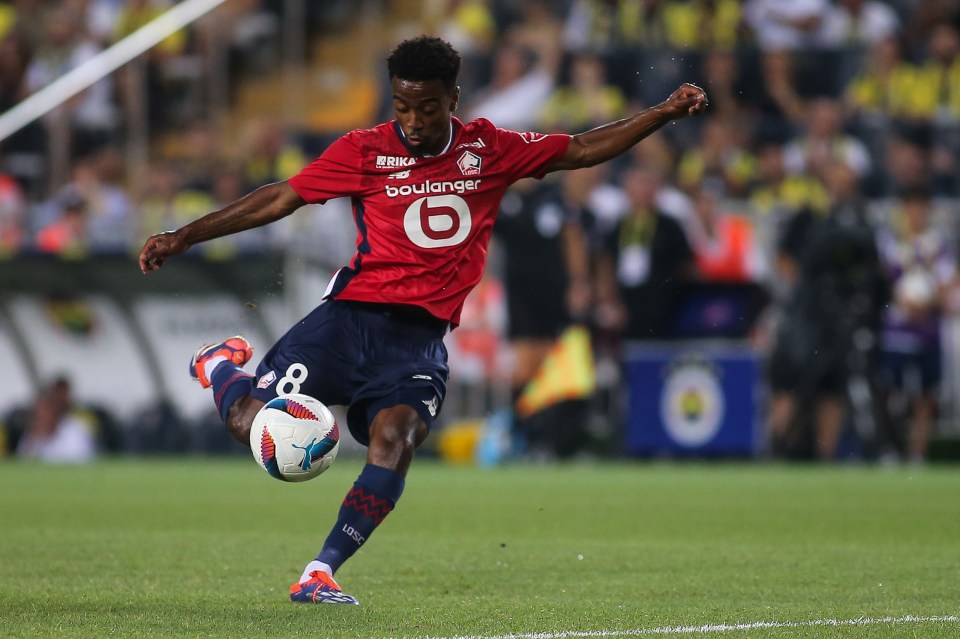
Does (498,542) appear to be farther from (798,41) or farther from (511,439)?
(798,41)

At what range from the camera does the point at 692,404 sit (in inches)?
600

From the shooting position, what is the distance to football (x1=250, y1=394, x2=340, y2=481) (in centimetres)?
570

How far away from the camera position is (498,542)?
812 centimetres

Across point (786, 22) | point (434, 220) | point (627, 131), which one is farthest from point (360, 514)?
point (786, 22)

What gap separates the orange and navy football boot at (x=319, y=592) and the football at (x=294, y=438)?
0.36 meters

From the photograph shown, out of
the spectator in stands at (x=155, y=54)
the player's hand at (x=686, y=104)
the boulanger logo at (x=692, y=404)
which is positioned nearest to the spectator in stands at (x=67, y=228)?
the spectator in stands at (x=155, y=54)

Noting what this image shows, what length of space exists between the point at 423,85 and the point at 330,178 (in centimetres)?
53

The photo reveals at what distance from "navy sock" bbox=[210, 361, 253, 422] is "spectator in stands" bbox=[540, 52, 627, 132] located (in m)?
10.9

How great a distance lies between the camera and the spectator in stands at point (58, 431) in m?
16.2

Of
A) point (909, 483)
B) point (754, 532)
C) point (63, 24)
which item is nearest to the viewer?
point (754, 532)

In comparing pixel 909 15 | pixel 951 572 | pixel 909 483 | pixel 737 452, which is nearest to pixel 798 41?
pixel 909 15

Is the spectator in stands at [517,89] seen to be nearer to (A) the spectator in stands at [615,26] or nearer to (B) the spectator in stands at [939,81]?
(A) the spectator in stands at [615,26]

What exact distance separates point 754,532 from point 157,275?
9.14 metres

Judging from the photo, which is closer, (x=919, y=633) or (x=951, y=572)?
(x=919, y=633)
